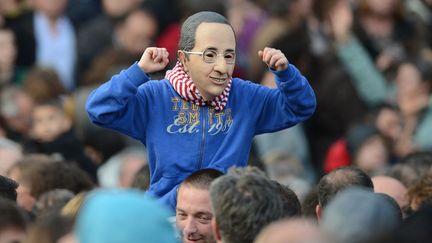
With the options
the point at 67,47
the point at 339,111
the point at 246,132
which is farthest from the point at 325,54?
the point at 246,132

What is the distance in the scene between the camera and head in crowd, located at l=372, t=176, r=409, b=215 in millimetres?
9430

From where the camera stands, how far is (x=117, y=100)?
26.5 feet

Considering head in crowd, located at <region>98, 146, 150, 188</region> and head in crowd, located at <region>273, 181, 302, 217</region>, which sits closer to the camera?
head in crowd, located at <region>273, 181, 302, 217</region>

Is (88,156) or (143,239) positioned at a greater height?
(143,239)

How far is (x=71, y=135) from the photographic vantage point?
42.5 ft

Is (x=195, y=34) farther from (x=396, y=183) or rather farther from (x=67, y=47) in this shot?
(x=67, y=47)

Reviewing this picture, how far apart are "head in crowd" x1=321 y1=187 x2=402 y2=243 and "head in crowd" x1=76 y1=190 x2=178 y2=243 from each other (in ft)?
2.43

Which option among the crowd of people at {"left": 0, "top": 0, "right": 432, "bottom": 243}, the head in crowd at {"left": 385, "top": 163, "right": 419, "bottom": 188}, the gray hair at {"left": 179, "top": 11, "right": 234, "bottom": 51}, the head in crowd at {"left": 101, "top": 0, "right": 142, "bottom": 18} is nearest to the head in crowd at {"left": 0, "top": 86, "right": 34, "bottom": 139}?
the crowd of people at {"left": 0, "top": 0, "right": 432, "bottom": 243}

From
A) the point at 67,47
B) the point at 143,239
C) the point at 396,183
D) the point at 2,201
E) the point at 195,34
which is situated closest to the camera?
the point at 143,239

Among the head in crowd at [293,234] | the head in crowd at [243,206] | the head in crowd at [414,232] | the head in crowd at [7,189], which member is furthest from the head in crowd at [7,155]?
the head in crowd at [414,232]

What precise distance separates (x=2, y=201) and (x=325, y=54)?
25.5 ft

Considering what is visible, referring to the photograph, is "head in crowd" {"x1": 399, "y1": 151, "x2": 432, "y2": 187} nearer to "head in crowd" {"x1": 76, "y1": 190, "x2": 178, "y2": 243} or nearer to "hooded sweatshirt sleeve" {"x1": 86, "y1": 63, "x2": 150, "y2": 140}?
"hooded sweatshirt sleeve" {"x1": 86, "y1": 63, "x2": 150, "y2": 140}

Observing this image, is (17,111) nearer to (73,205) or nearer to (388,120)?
(388,120)

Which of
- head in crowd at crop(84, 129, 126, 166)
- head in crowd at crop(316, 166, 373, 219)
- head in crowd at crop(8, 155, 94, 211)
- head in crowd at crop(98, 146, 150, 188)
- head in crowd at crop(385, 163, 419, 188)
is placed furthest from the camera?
head in crowd at crop(84, 129, 126, 166)
